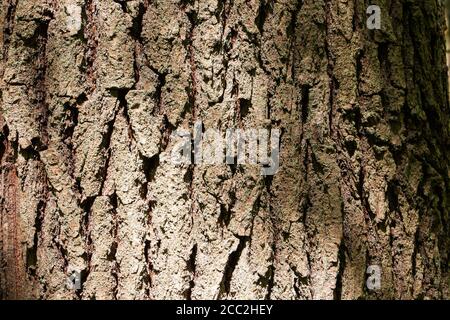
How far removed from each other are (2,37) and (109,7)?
0.30 metres

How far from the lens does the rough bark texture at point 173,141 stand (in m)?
1.48

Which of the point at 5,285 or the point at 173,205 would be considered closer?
the point at 173,205

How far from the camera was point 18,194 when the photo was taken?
154 centimetres

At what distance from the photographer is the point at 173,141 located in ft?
4.89

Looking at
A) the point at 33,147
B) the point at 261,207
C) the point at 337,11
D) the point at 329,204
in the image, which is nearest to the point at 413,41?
the point at 337,11

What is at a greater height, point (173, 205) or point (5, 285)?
point (173, 205)

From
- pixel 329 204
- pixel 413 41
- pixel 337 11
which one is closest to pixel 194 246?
pixel 329 204

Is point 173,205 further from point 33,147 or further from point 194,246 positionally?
point 33,147

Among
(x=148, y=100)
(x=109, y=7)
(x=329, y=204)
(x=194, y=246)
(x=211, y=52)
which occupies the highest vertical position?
(x=109, y=7)

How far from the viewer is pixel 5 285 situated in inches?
62.4

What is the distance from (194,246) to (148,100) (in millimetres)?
386

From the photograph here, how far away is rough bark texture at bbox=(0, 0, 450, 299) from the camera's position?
1484 millimetres
